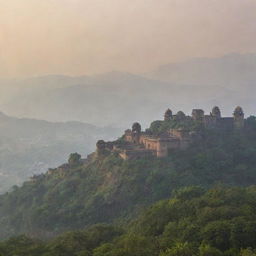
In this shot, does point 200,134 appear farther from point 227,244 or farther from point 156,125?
point 227,244

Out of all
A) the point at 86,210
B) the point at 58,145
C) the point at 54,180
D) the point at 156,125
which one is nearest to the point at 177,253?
the point at 86,210

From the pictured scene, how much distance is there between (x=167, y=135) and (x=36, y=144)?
104 metres

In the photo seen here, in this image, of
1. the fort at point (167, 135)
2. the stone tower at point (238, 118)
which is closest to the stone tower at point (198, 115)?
the fort at point (167, 135)

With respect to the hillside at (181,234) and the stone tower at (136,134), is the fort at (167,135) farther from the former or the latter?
the hillside at (181,234)

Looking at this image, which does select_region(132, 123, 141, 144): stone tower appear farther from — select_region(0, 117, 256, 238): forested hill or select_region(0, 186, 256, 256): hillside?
select_region(0, 186, 256, 256): hillside

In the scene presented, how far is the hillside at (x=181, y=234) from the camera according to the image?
20.9 metres

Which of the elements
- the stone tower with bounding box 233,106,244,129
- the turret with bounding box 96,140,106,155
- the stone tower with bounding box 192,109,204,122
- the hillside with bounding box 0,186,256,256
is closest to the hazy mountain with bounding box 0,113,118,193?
the turret with bounding box 96,140,106,155

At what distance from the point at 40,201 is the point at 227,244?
27.4 m

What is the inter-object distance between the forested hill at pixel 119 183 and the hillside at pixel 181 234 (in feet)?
28.1

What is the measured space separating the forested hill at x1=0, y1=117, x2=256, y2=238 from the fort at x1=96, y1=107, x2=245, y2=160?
2.67ft

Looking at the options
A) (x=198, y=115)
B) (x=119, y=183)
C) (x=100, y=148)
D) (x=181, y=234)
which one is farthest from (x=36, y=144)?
(x=181, y=234)

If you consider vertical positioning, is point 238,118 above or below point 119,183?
above

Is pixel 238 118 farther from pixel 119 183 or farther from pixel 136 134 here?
pixel 119 183

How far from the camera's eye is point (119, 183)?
40.6 m
